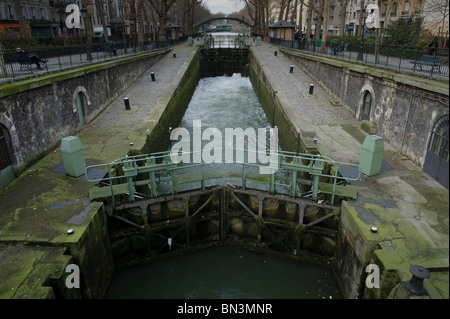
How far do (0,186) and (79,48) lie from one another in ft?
42.5

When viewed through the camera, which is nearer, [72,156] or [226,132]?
[72,156]

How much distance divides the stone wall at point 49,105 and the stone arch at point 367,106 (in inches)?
555

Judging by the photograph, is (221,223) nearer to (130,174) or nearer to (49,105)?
(130,174)

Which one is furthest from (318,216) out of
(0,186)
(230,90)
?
(230,90)

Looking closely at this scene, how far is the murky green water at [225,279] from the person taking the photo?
895cm

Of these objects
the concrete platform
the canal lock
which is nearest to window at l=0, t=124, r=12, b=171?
the concrete platform

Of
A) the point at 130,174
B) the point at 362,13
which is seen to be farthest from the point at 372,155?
the point at 362,13

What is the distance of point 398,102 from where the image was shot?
13.5 metres

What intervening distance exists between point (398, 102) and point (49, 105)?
46.7 feet

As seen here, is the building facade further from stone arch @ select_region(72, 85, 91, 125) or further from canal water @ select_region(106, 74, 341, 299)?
canal water @ select_region(106, 74, 341, 299)

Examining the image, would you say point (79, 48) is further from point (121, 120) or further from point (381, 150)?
point (381, 150)

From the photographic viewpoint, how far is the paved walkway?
711cm

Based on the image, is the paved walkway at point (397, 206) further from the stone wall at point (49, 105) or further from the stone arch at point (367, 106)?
the stone wall at point (49, 105)

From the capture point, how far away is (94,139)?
14.5m
